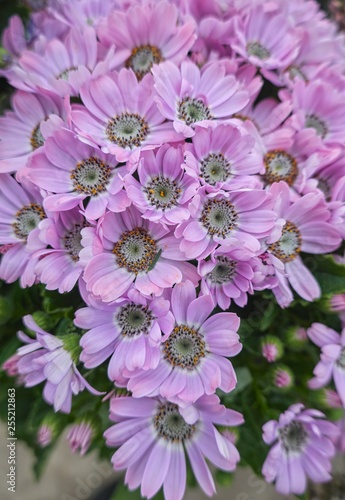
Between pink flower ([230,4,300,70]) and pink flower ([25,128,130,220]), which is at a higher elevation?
pink flower ([230,4,300,70])

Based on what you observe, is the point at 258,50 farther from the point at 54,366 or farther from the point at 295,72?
the point at 54,366

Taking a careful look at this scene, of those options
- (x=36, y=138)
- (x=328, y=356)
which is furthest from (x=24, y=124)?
(x=328, y=356)

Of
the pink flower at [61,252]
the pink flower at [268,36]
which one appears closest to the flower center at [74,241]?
the pink flower at [61,252]

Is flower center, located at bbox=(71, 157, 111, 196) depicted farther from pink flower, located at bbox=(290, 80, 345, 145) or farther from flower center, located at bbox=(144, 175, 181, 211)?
pink flower, located at bbox=(290, 80, 345, 145)

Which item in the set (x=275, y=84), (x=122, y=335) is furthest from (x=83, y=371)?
(x=275, y=84)

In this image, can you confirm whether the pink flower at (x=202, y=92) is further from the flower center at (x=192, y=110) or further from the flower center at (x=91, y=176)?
the flower center at (x=91, y=176)

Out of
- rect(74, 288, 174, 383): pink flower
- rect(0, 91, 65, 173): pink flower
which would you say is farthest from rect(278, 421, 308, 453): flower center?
rect(0, 91, 65, 173): pink flower

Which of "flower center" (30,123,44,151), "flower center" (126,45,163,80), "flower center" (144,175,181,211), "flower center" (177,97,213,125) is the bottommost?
"flower center" (144,175,181,211)
